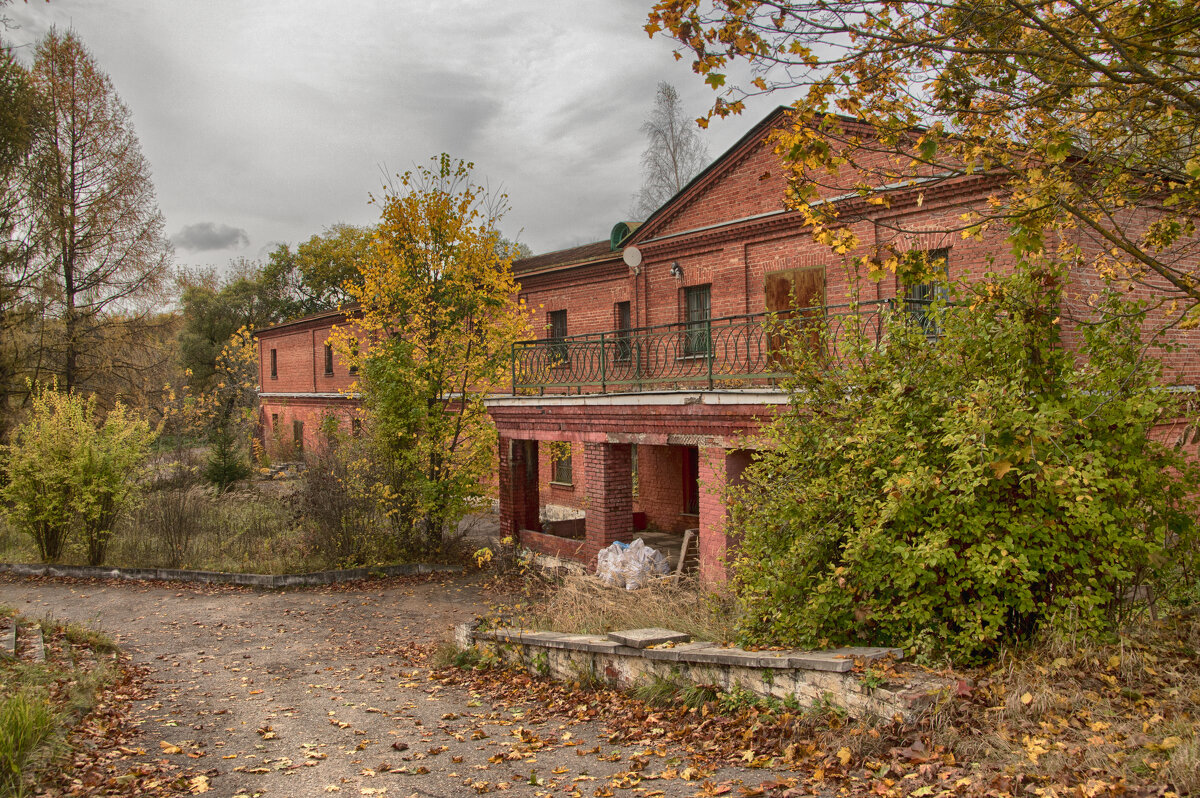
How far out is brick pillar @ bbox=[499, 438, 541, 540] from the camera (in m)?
13.9

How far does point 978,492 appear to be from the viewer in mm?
4824

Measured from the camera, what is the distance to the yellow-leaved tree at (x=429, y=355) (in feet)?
44.4

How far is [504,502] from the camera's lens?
14.2 meters

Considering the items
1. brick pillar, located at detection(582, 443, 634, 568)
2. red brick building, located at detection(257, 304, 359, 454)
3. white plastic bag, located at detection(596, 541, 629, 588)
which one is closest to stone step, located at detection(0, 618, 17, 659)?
white plastic bag, located at detection(596, 541, 629, 588)

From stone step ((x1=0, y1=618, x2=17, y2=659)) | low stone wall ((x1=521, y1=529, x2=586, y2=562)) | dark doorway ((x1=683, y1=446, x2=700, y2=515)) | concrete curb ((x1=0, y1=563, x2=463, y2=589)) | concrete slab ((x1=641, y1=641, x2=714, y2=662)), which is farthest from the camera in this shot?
dark doorway ((x1=683, y1=446, x2=700, y2=515))

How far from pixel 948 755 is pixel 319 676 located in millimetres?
6695

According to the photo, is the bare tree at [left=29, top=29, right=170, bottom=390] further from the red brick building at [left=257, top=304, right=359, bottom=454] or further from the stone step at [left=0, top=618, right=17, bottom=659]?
the stone step at [left=0, top=618, right=17, bottom=659]

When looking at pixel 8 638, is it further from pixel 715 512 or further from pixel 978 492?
pixel 978 492

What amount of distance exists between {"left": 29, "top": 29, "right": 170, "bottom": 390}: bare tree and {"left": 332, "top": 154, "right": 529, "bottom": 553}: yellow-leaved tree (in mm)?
12351

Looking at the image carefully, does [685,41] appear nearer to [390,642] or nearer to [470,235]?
[390,642]

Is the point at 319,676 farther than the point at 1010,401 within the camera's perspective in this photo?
Yes

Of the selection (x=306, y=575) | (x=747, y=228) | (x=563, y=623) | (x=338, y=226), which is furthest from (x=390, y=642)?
(x=338, y=226)

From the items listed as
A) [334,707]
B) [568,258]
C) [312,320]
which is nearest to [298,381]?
[312,320]

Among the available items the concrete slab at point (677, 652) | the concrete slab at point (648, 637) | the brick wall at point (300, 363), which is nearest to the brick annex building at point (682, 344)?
the concrete slab at point (648, 637)
